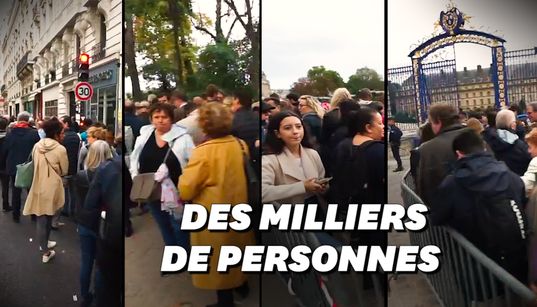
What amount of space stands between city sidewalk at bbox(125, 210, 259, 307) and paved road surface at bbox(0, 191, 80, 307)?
26 centimetres

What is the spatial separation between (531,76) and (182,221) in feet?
4.85

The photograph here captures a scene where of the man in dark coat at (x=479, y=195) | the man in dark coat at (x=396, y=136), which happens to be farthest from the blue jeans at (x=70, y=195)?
the man in dark coat at (x=479, y=195)

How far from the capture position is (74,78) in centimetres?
175

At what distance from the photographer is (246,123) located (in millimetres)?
1621

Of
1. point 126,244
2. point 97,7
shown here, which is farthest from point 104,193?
point 97,7

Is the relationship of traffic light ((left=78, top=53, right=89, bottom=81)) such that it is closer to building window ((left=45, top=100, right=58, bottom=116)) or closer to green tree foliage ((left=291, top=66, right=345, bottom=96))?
building window ((left=45, top=100, right=58, bottom=116))

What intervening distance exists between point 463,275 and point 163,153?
1.27 m

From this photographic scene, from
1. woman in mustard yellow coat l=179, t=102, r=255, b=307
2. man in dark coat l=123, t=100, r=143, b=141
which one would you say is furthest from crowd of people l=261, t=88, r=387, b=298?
man in dark coat l=123, t=100, r=143, b=141

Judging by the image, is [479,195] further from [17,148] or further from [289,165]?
[17,148]

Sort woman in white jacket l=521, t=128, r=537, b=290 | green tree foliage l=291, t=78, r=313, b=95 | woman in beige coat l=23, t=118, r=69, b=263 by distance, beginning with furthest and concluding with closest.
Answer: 1. woman in beige coat l=23, t=118, r=69, b=263
2. green tree foliage l=291, t=78, r=313, b=95
3. woman in white jacket l=521, t=128, r=537, b=290

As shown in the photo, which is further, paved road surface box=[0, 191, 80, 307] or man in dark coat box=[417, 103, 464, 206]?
paved road surface box=[0, 191, 80, 307]

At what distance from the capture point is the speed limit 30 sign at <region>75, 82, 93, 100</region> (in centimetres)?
171

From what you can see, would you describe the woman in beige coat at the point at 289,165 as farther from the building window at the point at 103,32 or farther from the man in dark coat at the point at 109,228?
the building window at the point at 103,32

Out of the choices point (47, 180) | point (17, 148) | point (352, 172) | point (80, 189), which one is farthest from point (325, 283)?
point (17, 148)
